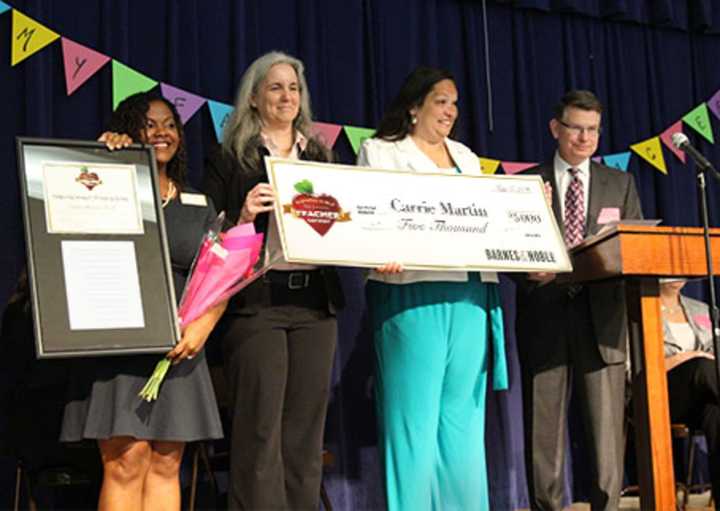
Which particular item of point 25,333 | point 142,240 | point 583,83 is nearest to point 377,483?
point 25,333

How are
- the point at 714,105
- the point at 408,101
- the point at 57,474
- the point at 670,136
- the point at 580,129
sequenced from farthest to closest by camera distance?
1. the point at 714,105
2. the point at 670,136
3. the point at 580,129
4. the point at 408,101
5. the point at 57,474

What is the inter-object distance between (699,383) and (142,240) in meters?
2.41

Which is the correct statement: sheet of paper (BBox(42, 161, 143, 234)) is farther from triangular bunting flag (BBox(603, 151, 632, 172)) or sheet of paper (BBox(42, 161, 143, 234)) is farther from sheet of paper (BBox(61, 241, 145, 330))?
triangular bunting flag (BBox(603, 151, 632, 172))

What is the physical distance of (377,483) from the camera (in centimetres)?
386

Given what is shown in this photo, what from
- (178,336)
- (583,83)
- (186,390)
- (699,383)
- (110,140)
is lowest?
(699,383)

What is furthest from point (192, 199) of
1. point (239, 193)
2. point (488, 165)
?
point (488, 165)

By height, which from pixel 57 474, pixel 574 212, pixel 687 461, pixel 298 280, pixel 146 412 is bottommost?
pixel 687 461

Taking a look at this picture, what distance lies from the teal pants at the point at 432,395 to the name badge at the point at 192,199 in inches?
26.6

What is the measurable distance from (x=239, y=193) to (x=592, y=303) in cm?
127

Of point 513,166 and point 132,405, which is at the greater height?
point 513,166

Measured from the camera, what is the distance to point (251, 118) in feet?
10.00

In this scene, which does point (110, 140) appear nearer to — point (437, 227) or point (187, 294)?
point (187, 294)

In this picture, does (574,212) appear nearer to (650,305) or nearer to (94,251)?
(650,305)

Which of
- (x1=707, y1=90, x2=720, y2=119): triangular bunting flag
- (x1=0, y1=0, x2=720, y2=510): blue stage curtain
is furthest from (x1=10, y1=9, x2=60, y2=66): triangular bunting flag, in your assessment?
(x1=707, y1=90, x2=720, y2=119): triangular bunting flag
